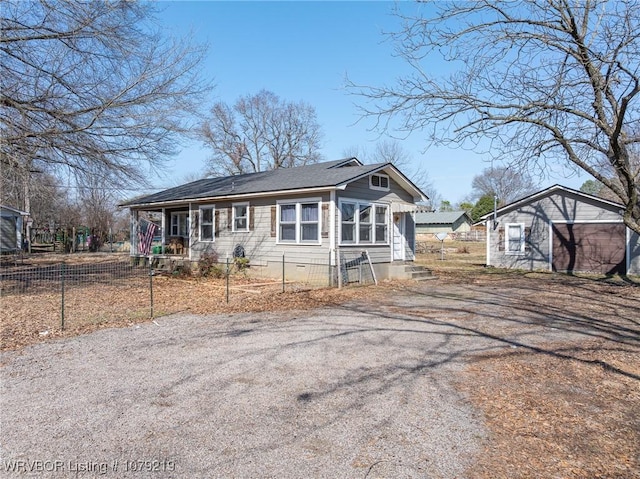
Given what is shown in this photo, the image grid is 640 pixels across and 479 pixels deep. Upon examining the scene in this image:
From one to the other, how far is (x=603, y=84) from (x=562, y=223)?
11638mm

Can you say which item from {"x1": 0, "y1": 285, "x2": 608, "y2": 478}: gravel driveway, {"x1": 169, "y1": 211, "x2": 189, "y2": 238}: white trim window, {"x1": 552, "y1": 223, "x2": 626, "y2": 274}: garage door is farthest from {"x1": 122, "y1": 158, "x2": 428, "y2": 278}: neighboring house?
{"x1": 552, "y1": 223, "x2": 626, "y2": 274}: garage door

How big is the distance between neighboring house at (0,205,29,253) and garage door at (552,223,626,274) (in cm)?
3079

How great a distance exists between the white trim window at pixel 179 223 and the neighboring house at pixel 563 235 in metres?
14.6

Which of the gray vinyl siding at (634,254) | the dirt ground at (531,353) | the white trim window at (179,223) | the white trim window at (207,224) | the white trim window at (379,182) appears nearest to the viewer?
the dirt ground at (531,353)

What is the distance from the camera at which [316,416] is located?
3793mm

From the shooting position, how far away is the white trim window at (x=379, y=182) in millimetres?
14194

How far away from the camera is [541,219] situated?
62.9 ft

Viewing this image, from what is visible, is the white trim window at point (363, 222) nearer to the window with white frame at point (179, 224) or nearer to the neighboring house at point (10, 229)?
the window with white frame at point (179, 224)

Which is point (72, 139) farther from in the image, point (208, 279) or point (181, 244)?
point (181, 244)

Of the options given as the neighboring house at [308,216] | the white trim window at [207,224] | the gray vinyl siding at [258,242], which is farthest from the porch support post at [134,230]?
the white trim window at [207,224]

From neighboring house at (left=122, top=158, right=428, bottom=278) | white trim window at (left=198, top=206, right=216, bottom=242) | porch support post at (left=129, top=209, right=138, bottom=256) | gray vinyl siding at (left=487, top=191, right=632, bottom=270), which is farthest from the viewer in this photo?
porch support post at (left=129, top=209, right=138, bottom=256)

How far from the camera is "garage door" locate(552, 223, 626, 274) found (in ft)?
57.2

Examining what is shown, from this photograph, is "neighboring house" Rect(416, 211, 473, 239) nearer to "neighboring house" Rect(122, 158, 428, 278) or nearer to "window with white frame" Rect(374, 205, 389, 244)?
"neighboring house" Rect(122, 158, 428, 278)

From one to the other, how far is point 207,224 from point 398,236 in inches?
299
